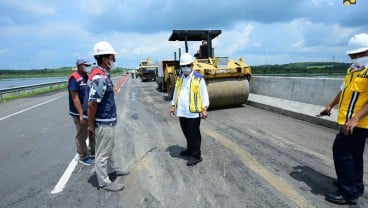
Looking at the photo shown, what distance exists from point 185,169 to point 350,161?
2.39m

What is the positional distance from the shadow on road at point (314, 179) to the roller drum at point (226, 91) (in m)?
5.89

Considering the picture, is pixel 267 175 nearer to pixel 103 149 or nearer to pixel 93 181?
pixel 103 149

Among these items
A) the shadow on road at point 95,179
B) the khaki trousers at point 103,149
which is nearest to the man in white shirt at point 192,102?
the shadow on road at point 95,179

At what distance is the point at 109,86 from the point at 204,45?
9768 millimetres

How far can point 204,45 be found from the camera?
13656 mm

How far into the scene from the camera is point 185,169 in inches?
203

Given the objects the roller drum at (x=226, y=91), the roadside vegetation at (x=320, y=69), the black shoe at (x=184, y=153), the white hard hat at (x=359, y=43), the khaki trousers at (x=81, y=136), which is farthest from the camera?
the roadside vegetation at (x=320, y=69)

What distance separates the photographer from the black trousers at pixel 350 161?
151 inches

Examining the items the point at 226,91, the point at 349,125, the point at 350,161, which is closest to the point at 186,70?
the point at 349,125

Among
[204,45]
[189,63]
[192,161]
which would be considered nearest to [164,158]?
[192,161]

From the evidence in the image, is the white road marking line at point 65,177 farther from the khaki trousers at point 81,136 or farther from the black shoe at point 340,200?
the black shoe at point 340,200

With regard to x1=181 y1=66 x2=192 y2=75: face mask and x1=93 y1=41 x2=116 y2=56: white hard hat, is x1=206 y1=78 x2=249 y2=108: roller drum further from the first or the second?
x1=93 y1=41 x2=116 y2=56: white hard hat

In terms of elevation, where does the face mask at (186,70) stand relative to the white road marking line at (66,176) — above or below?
above

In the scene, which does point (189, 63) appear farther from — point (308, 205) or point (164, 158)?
point (308, 205)
